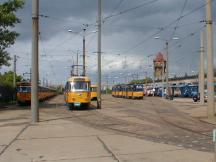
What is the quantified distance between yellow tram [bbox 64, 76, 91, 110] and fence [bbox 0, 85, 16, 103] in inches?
919

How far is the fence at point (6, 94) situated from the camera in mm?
62616

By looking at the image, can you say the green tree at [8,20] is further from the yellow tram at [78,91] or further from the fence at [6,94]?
the fence at [6,94]

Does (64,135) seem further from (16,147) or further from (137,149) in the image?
(137,149)

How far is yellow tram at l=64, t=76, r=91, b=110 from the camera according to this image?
40.2m

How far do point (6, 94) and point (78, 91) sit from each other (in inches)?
→ 1143

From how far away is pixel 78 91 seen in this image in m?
40.3

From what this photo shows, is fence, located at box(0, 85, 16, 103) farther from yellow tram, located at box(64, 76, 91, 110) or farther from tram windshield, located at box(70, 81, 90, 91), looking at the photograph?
tram windshield, located at box(70, 81, 90, 91)

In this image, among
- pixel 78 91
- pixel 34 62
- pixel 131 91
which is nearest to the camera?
pixel 34 62

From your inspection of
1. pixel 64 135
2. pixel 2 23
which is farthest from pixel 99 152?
pixel 2 23

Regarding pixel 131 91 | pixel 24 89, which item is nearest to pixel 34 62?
pixel 24 89

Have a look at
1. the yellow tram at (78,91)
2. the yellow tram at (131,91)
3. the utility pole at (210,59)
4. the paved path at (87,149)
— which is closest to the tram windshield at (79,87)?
the yellow tram at (78,91)

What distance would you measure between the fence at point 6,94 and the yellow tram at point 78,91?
2333 cm

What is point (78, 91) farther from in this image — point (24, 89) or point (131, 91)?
point (131, 91)

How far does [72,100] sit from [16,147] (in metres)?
25.2
